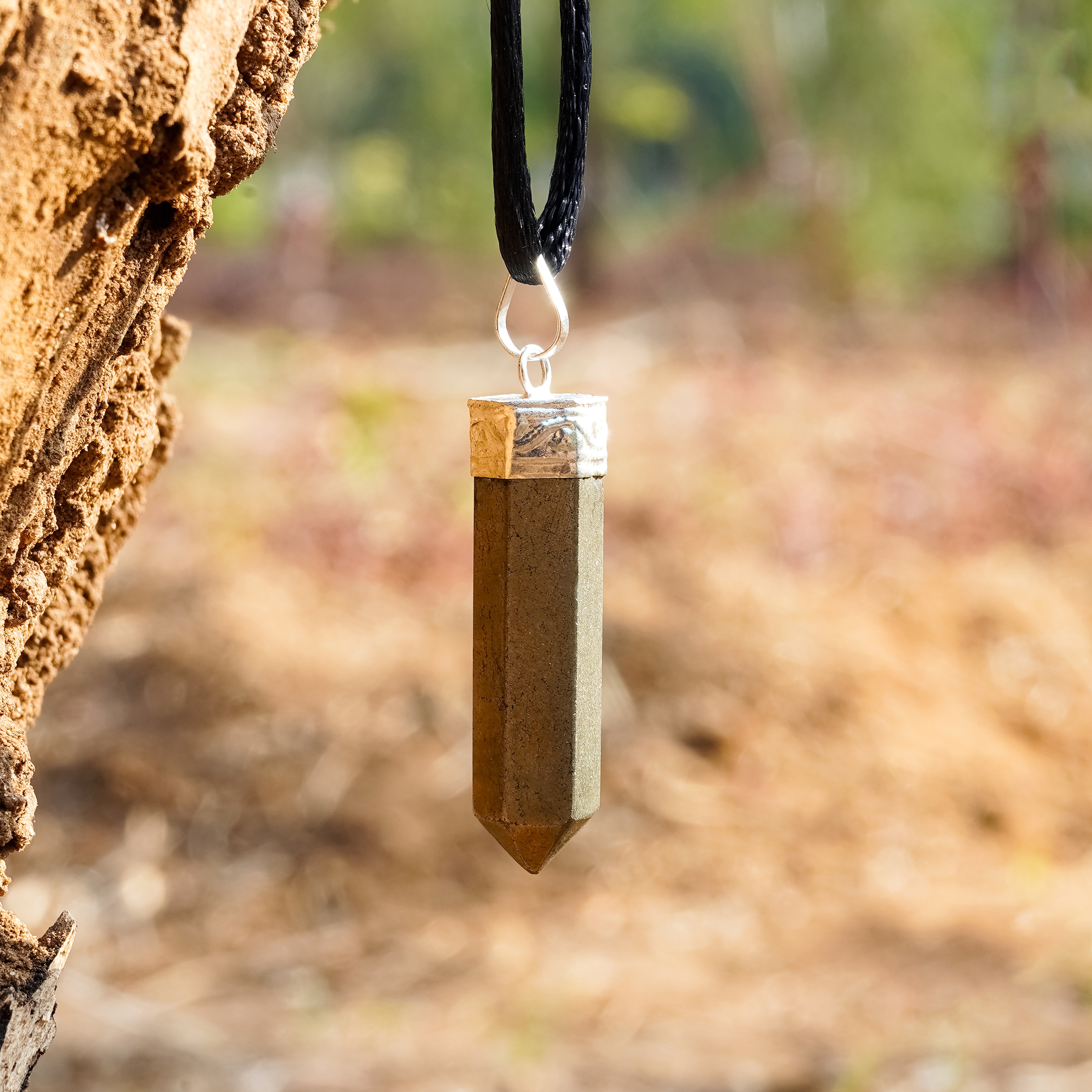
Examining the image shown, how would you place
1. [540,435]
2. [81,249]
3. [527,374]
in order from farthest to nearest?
[527,374] < [540,435] < [81,249]

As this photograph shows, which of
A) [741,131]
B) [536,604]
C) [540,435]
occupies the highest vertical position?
[741,131]

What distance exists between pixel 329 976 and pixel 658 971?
35.1 inches

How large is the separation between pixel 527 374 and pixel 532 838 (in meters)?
0.50

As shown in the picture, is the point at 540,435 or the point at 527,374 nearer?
the point at 540,435

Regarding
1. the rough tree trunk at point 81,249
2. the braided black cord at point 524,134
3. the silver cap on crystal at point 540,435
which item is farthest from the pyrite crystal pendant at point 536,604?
the rough tree trunk at point 81,249

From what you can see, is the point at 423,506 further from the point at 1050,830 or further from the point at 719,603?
the point at 1050,830

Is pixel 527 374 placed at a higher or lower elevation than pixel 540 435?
higher

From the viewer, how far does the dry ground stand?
3215mm

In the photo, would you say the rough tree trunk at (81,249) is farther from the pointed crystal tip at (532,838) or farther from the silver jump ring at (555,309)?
the pointed crystal tip at (532,838)

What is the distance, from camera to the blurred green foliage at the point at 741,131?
8562 millimetres

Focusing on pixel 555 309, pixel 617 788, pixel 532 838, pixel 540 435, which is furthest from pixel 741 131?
pixel 532 838

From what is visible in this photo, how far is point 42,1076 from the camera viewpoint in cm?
296

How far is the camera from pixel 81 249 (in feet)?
3.31

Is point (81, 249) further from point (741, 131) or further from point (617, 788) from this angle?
point (741, 131)
